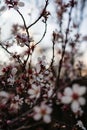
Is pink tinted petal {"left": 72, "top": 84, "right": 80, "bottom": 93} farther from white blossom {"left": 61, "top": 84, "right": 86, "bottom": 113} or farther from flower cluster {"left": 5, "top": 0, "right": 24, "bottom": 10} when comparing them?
flower cluster {"left": 5, "top": 0, "right": 24, "bottom": 10}

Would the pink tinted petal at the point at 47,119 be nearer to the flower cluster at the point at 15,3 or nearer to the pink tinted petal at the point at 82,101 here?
the pink tinted petal at the point at 82,101

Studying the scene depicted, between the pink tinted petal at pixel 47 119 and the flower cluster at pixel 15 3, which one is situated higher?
the flower cluster at pixel 15 3

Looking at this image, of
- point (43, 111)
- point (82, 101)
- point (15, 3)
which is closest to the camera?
point (82, 101)

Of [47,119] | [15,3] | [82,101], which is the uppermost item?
[15,3]

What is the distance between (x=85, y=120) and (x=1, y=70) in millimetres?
2999

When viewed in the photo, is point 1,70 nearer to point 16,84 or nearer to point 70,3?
point 16,84

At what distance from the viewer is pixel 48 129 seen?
671cm

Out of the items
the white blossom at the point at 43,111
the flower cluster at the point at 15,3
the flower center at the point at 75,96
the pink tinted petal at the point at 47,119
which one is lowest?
the pink tinted petal at the point at 47,119

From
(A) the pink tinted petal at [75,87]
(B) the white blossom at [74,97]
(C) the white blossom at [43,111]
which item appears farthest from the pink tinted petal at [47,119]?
(A) the pink tinted petal at [75,87]

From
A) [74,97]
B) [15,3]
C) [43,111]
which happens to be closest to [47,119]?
[43,111]

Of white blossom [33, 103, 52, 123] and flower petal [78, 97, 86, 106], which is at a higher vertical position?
flower petal [78, 97, 86, 106]

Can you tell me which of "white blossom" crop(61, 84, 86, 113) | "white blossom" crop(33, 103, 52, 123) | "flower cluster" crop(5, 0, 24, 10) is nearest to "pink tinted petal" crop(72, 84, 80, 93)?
"white blossom" crop(61, 84, 86, 113)

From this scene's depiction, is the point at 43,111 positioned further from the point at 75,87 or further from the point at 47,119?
the point at 75,87

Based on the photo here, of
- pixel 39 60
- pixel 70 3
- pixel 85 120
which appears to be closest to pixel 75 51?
pixel 85 120
